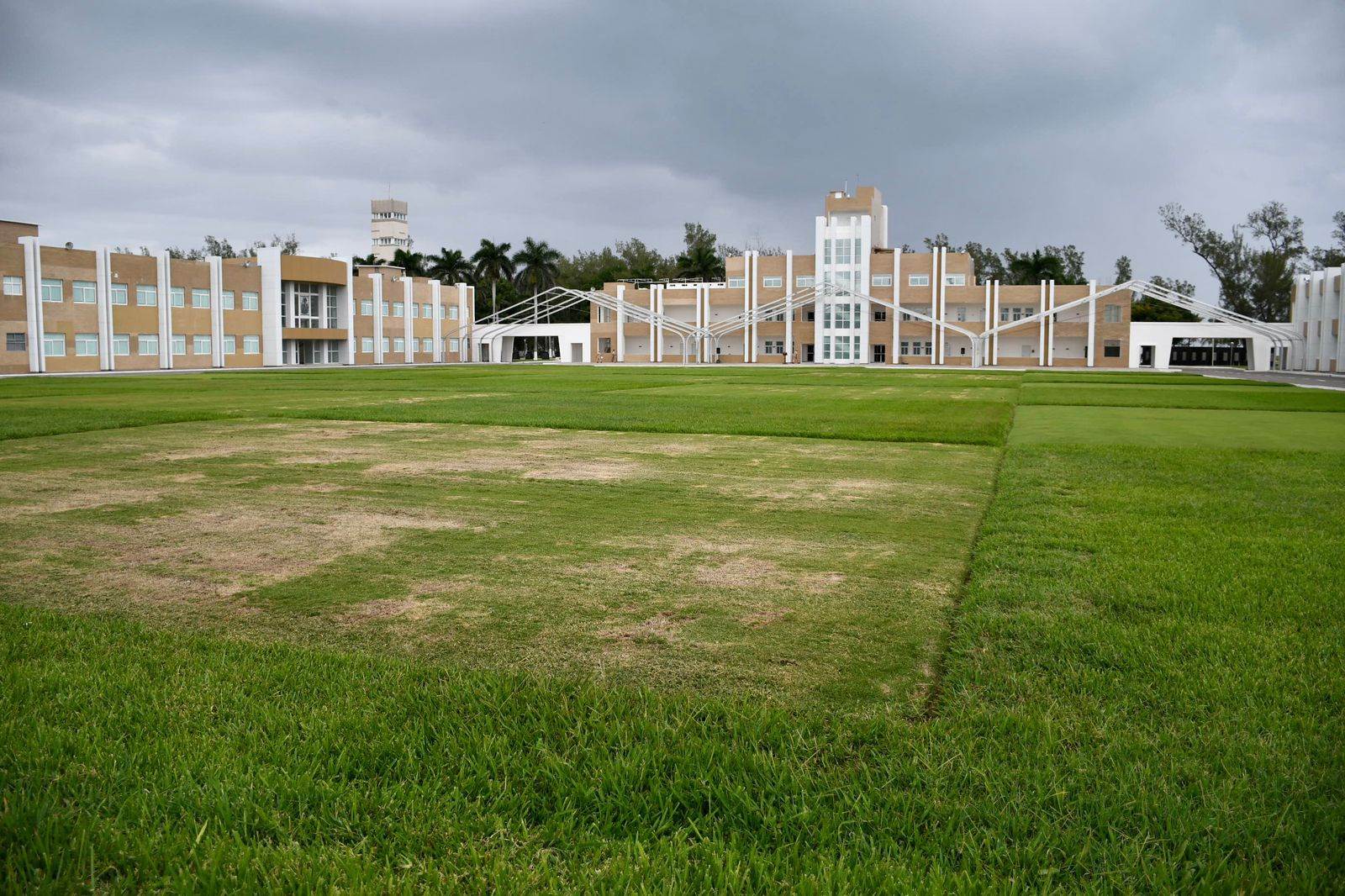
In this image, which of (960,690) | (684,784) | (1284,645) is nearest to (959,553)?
(1284,645)

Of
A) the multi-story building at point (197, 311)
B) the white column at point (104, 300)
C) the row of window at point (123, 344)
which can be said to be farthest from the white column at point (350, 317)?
the white column at point (104, 300)

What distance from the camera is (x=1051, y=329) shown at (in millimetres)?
92500

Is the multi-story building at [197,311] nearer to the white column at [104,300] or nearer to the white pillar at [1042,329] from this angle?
the white column at [104,300]

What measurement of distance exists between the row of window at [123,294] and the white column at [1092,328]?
71.2 m

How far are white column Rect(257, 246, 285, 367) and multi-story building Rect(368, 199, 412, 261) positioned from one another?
4472 inches

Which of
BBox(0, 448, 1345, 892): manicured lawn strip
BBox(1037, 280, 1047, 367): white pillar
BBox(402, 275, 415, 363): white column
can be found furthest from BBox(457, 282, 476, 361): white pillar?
BBox(0, 448, 1345, 892): manicured lawn strip

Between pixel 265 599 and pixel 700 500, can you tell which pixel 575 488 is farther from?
pixel 265 599

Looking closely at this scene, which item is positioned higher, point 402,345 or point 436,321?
point 436,321

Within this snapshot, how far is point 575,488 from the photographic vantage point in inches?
494

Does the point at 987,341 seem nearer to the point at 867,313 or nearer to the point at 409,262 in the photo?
Answer: the point at 867,313

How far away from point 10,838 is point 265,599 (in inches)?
140

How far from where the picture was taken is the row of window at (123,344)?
65.1 m

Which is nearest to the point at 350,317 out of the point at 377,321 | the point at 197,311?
the point at 377,321

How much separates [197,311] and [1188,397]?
6778 centimetres
